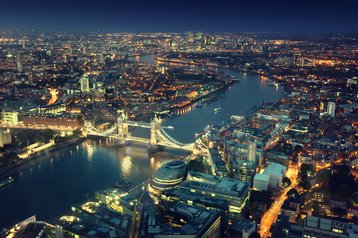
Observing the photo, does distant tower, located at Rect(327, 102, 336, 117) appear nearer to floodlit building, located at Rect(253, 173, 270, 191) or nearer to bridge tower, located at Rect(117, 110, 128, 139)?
floodlit building, located at Rect(253, 173, 270, 191)

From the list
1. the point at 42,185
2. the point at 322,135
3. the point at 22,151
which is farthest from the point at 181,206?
the point at 322,135

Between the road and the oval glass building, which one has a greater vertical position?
the oval glass building

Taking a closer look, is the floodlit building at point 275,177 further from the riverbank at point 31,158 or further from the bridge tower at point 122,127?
the riverbank at point 31,158

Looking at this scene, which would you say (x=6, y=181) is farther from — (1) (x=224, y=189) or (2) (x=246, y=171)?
(2) (x=246, y=171)

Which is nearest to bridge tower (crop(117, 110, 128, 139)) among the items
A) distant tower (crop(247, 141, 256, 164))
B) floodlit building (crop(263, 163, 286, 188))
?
distant tower (crop(247, 141, 256, 164))

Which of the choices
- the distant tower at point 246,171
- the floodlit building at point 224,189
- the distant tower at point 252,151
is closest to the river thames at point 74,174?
the floodlit building at point 224,189

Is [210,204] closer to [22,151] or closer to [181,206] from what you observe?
[181,206]

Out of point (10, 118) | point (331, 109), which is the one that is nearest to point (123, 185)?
point (10, 118)
